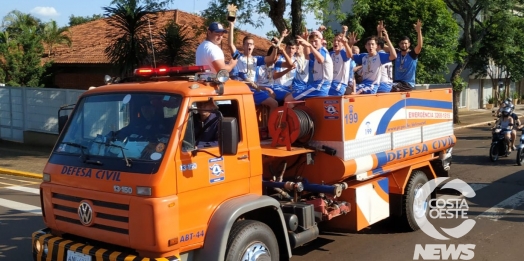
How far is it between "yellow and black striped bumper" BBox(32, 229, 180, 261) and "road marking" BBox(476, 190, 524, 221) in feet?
20.2

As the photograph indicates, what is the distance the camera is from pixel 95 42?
1028 inches

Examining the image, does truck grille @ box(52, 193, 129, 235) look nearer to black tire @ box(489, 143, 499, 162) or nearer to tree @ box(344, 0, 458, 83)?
black tire @ box(489, 143, 499, 162)

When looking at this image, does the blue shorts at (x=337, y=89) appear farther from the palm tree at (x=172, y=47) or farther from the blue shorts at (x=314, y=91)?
the palm tree at (x=172, y=47)

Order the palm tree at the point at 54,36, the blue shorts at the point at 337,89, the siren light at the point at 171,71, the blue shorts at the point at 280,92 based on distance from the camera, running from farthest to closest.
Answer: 1. the palm tree at the point at 54,36
2. the blue shorts at the point at 337,89
3. the blue shorts at the point at 280,92
4. the siren light at the point at 171,71

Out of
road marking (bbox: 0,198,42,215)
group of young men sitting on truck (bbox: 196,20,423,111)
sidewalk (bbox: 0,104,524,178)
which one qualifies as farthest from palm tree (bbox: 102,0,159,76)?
group of young men sitting on truck (bbox: 196,20,423,111)

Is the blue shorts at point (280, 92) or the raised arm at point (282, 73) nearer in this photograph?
the blue shorts at point (280, 92)

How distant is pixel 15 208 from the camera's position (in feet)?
32.4

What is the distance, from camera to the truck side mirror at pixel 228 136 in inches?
187

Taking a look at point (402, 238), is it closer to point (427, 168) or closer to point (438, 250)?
point (438, 250)

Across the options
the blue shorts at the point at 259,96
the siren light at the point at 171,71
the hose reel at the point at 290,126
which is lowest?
the hose reel at the point at 290,126

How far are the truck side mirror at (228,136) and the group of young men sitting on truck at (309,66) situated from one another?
1.50m

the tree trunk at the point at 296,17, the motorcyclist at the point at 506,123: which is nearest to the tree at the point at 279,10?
the tree trunk at the point at 296,17

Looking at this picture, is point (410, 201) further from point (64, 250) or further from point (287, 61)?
point (64, 250)

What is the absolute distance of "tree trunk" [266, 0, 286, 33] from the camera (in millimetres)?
16375
